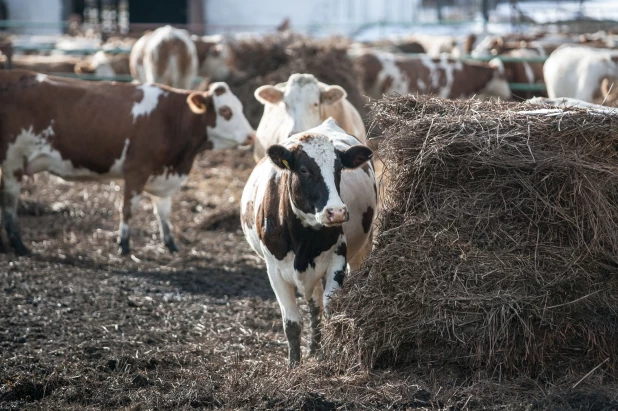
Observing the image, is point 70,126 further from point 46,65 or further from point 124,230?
point 46,65

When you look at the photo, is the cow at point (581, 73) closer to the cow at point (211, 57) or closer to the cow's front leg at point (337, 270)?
the cow at point (211, 57)

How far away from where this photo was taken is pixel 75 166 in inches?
350

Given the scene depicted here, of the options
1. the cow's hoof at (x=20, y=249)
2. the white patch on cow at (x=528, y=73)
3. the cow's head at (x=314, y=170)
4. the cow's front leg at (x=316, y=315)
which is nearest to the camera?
the cow's head at (x=314, y=170)

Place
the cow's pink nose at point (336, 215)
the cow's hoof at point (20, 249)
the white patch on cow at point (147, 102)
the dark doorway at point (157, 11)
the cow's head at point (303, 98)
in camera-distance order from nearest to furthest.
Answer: the cow's pink nose at point (336, 215) < the cow's head at point (303, 98) < the cow's hoof at point (20, 249) < the white patch on cow at point (147, 102) < the dark doorway at point (157, 11)

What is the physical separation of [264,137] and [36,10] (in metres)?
30.1

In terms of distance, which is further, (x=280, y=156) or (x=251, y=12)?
(x=251, y=12)

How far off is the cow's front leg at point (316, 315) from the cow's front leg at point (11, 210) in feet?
12.3

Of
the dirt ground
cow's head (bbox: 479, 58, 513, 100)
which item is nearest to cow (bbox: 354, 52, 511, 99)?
cow's head (bbox: 479, 58, 513, 100)

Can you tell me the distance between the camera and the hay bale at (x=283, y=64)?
13.5 m

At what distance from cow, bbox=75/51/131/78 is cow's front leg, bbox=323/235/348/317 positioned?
12.7 meters

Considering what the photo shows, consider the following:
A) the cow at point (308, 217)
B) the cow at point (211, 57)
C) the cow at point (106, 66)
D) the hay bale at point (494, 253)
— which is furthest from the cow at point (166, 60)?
the hay bale at point (494, 253)

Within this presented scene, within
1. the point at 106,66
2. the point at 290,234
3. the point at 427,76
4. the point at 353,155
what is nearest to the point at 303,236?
the point at 290,234

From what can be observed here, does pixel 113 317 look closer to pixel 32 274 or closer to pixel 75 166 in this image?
pixel 32 274

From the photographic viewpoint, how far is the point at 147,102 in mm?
9070
